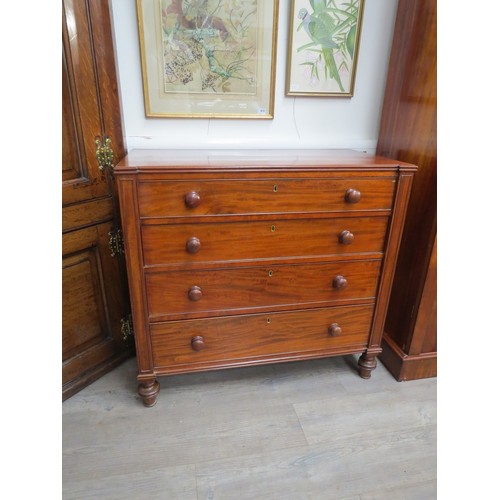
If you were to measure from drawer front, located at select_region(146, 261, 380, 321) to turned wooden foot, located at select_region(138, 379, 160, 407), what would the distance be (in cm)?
34

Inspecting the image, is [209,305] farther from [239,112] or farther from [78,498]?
[239,112]

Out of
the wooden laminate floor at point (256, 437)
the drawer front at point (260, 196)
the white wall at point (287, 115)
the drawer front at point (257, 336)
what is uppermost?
the white wall at point (287, 115)

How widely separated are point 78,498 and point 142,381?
0.43 metres

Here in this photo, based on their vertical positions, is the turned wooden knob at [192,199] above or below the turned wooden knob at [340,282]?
above

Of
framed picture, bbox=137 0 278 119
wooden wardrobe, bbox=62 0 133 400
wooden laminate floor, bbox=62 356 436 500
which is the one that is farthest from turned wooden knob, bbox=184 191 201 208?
wooden laminate floor, bbox=62 356 436 500

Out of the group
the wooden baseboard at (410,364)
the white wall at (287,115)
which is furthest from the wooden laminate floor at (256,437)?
the white wall at (287,115)

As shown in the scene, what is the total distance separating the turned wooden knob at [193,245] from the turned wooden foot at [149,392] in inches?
25.4

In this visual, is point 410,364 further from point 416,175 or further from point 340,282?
point 416,175

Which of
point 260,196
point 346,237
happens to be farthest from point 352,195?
point 260,196

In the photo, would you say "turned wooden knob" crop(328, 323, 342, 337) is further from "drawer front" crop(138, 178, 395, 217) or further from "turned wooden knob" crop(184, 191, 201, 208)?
"turned wooden knob" crop(184, 191, 201, 208)

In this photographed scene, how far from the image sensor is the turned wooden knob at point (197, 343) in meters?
1.41

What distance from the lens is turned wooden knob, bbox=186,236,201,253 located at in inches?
48.9

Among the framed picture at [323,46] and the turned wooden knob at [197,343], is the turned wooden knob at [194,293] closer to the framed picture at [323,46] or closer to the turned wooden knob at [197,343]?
the turned wooden knob at [197,343]

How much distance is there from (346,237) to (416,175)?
47 cm
